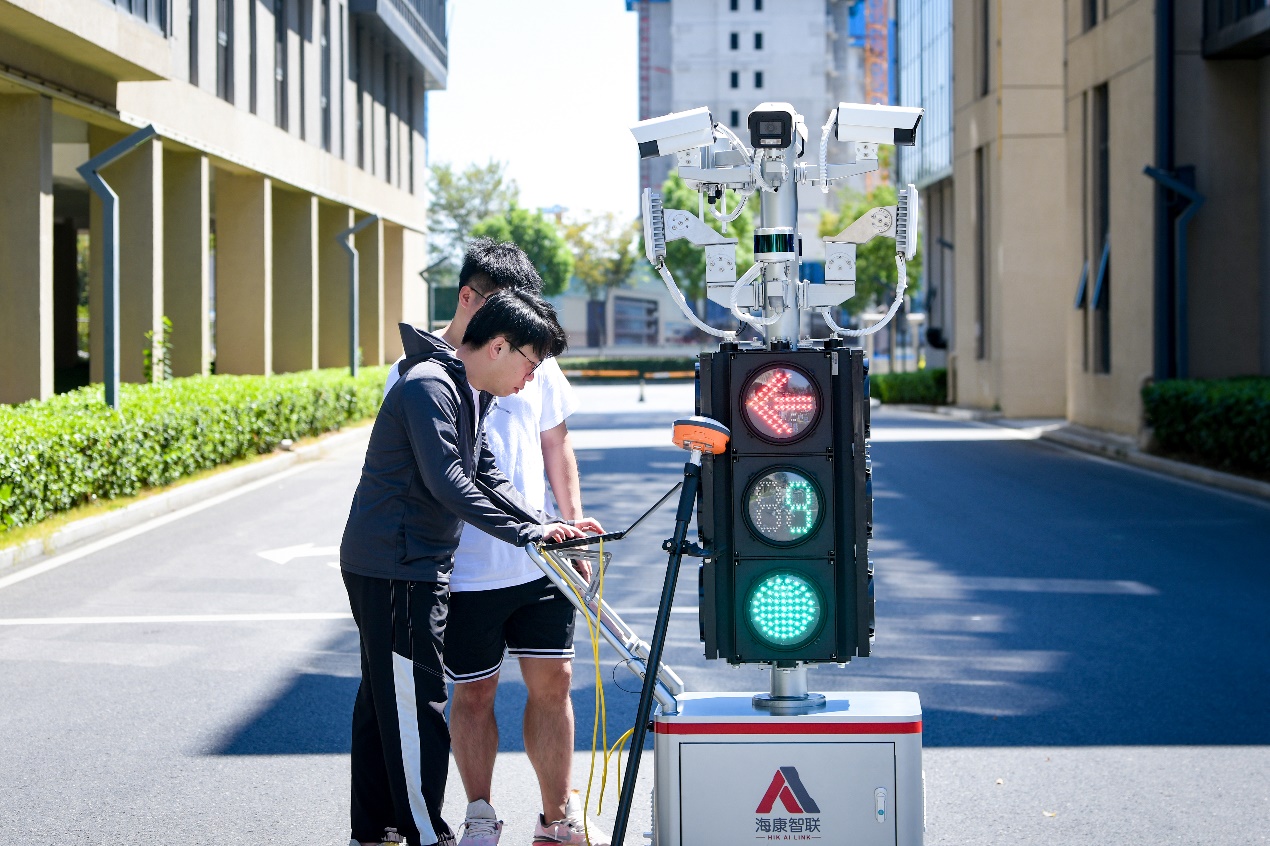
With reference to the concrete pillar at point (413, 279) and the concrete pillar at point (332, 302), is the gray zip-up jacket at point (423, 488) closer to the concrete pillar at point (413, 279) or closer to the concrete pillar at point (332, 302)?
the concrete pillar at point (332, 302)

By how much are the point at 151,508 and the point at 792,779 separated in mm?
11987

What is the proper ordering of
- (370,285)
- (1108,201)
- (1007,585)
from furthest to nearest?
(370,285) < (1108,201) < (1007,585)

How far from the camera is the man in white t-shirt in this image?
469 cm

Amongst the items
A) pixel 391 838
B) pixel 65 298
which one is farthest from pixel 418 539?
pixel 65 298

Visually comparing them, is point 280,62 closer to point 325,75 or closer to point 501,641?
point 325,75

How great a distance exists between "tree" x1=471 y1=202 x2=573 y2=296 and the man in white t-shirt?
84152 mm

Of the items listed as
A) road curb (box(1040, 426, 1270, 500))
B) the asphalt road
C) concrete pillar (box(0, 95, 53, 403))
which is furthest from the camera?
concrete pillar (box(0, 95, 53, 403))

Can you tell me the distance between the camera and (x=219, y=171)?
97.1 feet

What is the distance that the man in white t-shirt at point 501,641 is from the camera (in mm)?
4691

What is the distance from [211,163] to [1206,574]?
839 inches

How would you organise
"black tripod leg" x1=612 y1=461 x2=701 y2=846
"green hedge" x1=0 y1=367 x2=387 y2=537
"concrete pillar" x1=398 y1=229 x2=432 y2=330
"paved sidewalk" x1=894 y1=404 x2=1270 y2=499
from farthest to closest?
1. "concrete pillar" x1=398 y1=229 x2=432 y2=330
2. "paved sidewalk" x1=894 y1=404 x2=1270 y2=499
3. "green hedge" x1=0 y1=367 x2=387 y2=537
4. "black tripod leg" x1=612 y1=461 x2=701 y2=846

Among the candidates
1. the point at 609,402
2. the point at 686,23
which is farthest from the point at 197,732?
the point at 686,23

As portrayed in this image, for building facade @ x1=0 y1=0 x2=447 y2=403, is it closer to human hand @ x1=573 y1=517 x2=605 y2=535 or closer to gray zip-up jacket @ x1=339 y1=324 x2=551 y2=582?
gray zip-up jacket @ x1=339 y1=324 x2=551 y2=582

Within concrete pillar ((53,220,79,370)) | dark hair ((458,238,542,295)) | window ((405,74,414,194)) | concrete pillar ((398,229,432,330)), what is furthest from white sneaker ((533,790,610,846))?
window ((405,74,414,194))
